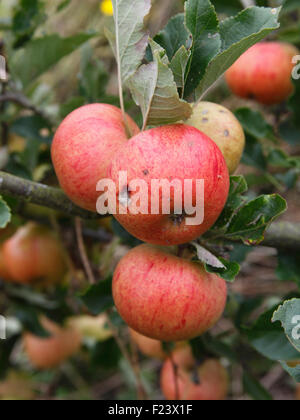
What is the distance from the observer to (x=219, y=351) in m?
0.86

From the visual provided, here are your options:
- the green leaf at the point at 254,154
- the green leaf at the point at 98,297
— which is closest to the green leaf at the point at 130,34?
the green leaf at the point at 98,297

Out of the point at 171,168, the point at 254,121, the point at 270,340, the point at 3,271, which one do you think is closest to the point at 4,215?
the point at 171,168

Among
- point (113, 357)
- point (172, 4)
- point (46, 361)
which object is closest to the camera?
point (113, 357)

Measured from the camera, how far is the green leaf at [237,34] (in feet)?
1.77

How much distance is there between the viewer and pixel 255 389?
854 mm

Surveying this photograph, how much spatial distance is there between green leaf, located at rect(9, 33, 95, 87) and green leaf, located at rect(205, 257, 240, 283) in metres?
0.53

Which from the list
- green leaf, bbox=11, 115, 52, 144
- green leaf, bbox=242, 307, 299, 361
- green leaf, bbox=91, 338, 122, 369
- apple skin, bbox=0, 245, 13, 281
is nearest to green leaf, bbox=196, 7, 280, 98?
green leaf, bbox=242, 307, 299, 361

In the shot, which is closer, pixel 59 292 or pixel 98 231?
pixel 98 231

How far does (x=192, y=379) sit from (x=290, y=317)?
45cm

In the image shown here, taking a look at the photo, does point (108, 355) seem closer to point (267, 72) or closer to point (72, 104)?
point (72, 104)

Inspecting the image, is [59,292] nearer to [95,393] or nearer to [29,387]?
[29,387]

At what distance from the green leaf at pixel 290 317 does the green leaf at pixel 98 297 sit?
278 millimetres

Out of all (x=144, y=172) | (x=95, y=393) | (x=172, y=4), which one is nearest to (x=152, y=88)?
(x=144, y=172)
